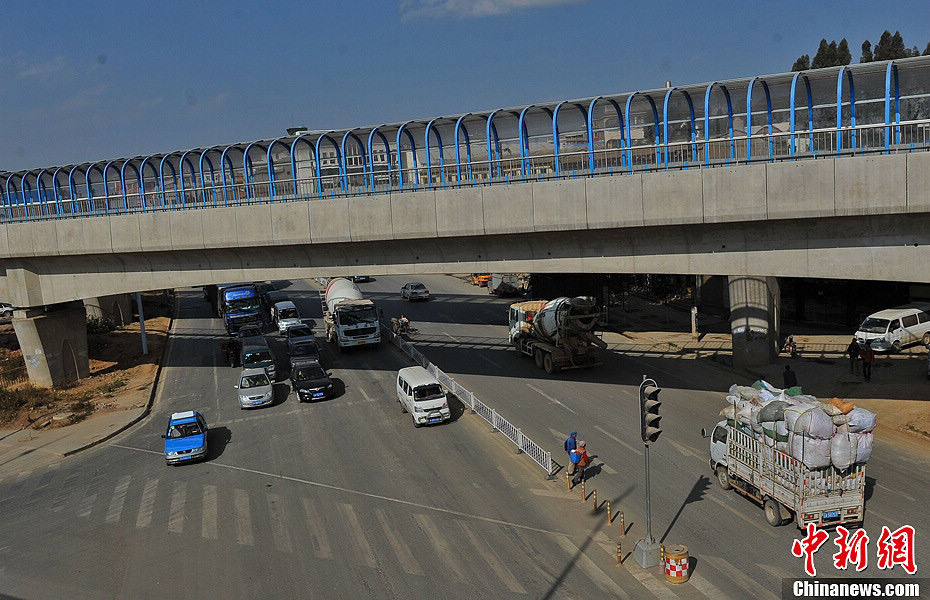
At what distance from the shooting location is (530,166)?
78.4ft

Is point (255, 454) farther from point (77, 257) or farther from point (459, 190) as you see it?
point (77, 257)

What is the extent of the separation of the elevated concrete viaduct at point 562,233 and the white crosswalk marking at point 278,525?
852 centimetres

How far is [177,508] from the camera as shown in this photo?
57.2ft

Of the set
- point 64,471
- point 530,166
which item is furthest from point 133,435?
point 530,166

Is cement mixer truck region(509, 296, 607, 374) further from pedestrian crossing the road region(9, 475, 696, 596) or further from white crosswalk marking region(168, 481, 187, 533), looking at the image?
white crosswalk marking region(168, 481, 187, 533)

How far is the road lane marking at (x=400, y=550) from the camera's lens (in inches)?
528

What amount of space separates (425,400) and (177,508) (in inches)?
327

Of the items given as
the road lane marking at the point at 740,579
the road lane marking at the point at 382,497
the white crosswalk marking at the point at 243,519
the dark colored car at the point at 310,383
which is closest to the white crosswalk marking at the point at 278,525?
the white crosswalk marking at the point at 243,519

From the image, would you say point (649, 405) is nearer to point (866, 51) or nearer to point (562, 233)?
point (562, 233)

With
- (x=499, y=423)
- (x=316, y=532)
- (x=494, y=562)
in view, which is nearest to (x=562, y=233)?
(x=499, y=423)

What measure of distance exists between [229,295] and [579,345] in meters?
26.5

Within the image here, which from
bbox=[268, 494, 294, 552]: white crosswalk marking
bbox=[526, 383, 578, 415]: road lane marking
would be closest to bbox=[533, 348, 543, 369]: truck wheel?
bbox=[526, 383, 578, 415]: road lane marking

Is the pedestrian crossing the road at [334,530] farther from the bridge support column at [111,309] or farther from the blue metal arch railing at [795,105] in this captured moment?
the bridge support column at [111,309]

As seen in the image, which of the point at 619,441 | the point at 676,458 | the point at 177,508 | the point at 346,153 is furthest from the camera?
the point at 346,153
